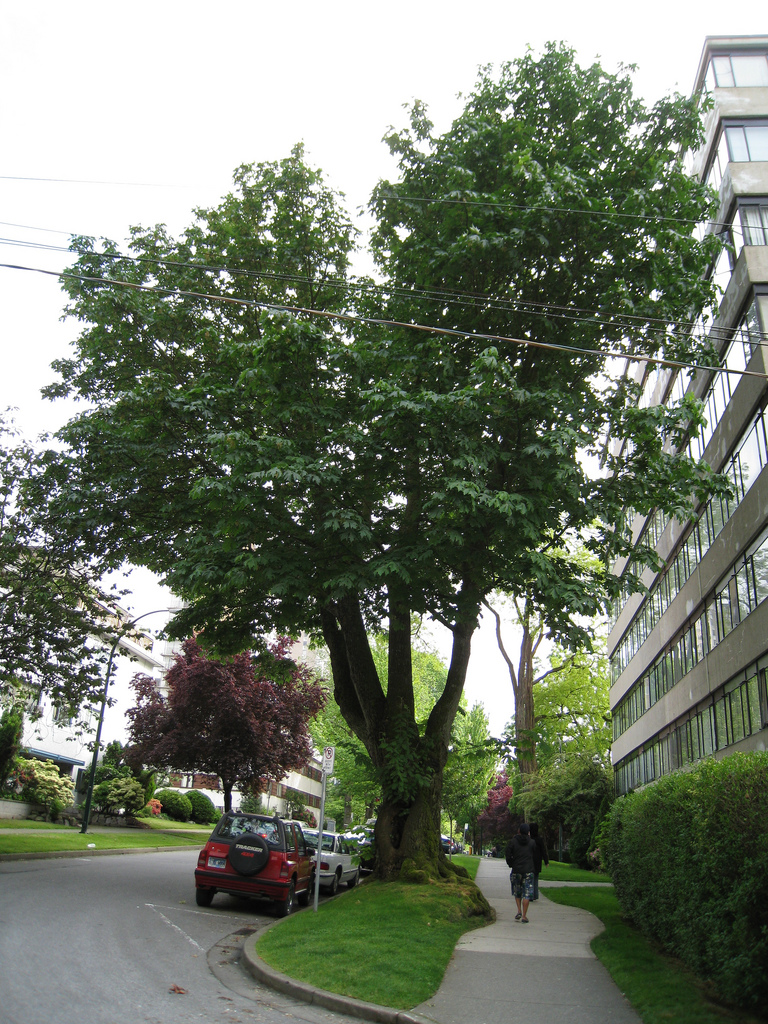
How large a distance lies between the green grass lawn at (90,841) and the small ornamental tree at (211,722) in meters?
2.59

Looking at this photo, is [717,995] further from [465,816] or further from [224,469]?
[465,816]

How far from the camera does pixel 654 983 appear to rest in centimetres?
767

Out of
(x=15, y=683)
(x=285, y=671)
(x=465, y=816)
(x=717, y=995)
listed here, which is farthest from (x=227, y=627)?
(x=465, y=816)

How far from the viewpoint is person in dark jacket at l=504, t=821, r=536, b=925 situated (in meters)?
13.2

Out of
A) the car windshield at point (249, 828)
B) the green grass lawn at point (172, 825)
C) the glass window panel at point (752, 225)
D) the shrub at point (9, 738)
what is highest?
the glass window panel at point (752, 225)

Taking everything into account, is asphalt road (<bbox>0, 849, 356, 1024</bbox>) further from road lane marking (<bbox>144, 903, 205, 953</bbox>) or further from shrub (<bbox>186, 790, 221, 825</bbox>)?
shrub (<bbox>186, 790, 221, 825</bbox>)

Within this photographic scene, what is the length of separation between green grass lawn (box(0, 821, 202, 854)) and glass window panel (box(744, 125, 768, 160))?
75.6 ft

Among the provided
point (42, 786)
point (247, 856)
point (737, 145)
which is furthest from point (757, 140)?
point (42, 786)

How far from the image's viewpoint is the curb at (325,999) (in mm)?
6703

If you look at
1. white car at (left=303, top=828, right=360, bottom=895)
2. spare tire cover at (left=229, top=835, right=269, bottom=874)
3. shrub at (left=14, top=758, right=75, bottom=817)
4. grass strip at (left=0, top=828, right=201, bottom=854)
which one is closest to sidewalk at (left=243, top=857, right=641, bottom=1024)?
spare tire cover at (left=229, top=835, right=269, bottom=874)

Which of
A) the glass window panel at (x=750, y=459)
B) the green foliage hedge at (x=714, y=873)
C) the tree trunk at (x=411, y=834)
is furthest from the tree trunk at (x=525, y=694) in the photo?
the green foliage hedge at (x=714, y=873)

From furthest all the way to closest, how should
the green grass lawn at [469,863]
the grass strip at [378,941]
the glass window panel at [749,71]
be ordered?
the green grass lawn at [469,863]
the glass window panel at [749,71]
the grass strip at [378,941]

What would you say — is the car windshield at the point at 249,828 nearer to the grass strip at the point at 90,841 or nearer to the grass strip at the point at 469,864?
the grass strip at the point at 90,841

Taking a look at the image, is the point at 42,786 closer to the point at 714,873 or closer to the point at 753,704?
the point at 753,704
